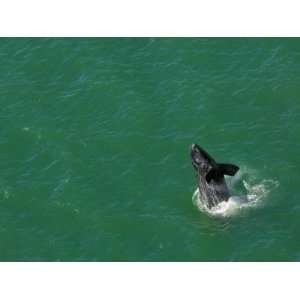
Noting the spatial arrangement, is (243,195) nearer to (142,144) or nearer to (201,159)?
(201,159)

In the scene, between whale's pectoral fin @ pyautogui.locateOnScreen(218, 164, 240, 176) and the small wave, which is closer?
whale's pectoral fin @ pyautogui.locateOnScreen(218, 164, 240, 176)

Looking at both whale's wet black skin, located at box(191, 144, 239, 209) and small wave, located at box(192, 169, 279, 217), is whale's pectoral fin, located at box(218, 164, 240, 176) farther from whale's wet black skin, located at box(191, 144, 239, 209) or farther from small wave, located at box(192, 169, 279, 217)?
small wave, located at box(192, 169, 279, 217)

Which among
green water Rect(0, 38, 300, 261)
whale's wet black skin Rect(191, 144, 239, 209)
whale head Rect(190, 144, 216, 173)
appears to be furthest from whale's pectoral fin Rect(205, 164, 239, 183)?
green water Rect(0, 38, 300, 261)

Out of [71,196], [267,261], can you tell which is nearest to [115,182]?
[71,196]

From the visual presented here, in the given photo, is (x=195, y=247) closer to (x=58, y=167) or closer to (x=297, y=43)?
(x=58, y=167)

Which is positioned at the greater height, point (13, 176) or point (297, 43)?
point (297, 43)

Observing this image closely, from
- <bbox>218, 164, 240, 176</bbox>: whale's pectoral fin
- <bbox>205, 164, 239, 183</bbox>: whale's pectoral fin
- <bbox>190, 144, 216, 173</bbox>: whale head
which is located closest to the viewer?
<bbox>218, 164, 240, 176</bbox>: whale's pectoral fin
